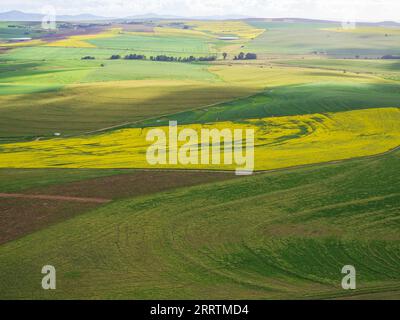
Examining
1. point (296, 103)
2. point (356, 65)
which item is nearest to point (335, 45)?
point (356, 65)

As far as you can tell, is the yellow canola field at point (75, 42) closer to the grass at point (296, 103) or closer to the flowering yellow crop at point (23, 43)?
the flowering yellow crop at point (23, 43)

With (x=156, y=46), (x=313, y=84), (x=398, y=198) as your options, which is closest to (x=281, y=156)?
(x=398, y=198)

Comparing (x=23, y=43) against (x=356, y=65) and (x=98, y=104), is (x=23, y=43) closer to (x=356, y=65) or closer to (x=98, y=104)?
(x=356, y=65)

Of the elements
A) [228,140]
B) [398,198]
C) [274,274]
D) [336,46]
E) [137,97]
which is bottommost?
[274,274]

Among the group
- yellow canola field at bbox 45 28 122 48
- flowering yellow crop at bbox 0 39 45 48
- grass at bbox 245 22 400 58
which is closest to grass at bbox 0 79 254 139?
yellow canola field at bbox 45 28 122 48

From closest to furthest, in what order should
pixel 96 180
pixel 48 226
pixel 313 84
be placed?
pixel 48 226 → pixel 96 180 → pixel 313 84

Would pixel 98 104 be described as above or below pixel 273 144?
above

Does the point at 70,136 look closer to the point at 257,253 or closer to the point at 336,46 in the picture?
the point at 257,253
